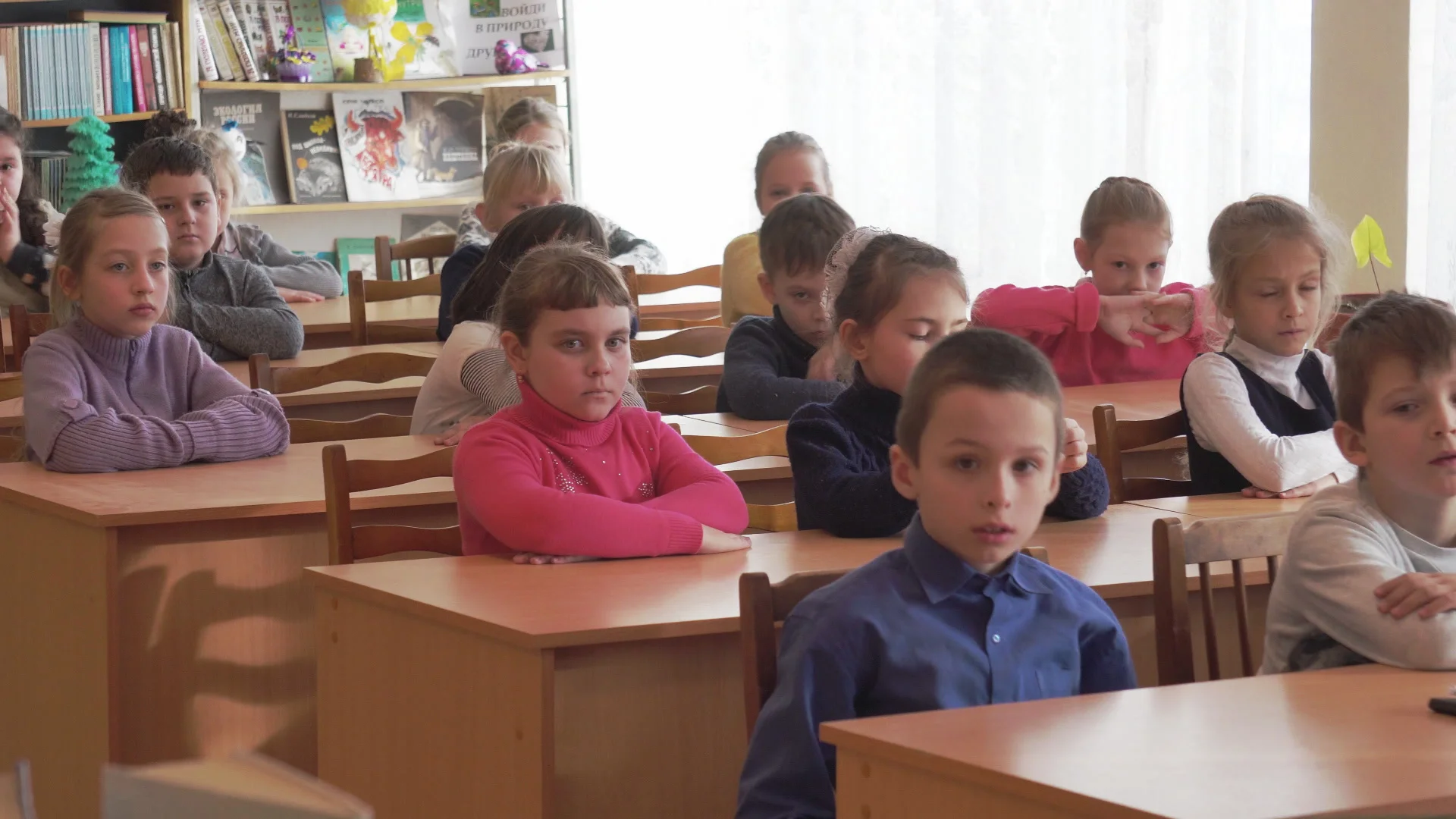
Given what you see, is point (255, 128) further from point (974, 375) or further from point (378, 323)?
point (974, 375)

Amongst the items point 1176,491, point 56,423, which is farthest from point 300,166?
point 1176,491

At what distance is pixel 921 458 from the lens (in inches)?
57.4

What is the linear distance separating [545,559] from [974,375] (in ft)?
2.32

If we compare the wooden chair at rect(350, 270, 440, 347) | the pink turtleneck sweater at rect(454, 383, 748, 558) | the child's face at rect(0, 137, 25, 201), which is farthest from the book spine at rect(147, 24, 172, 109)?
the pink turtleneck sweater at rect(454, 383, 748, 558)

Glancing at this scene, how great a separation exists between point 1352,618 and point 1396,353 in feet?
0.87

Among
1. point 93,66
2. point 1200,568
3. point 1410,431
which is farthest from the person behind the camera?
point 93,66

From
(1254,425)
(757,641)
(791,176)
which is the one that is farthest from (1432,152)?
(757,641)

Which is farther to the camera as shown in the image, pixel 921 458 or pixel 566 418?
pixel 566 418

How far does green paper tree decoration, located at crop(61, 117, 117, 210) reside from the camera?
5.12 m

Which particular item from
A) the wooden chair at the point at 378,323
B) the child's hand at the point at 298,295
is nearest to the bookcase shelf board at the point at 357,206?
the child's hand at the point at 298,295

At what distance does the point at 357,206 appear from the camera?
597 centimetres

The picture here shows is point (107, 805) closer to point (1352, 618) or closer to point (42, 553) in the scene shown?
point (1352, 618)

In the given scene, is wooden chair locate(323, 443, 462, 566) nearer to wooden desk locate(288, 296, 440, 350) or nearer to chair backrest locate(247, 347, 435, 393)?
chair backrest locate(247, 347, 435, 393)

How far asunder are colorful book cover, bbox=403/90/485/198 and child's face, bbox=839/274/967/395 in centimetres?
431
